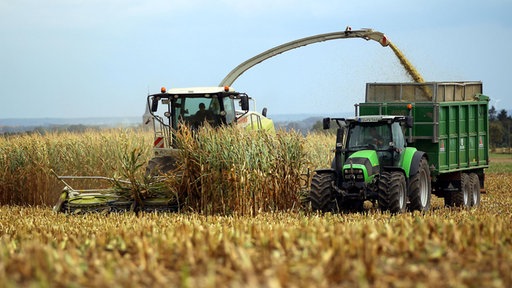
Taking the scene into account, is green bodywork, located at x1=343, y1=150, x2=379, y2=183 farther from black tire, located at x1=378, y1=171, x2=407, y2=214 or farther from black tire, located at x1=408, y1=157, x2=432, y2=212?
black tire, located at x1=408, y1=157, x2=432, y2=212

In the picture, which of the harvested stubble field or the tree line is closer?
the harvested stubble field

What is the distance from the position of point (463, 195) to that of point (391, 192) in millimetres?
3924

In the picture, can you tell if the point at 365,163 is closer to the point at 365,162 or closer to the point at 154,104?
the point at 365,162

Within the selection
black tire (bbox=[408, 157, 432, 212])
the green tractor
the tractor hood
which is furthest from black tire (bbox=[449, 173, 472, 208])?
the tractor hood

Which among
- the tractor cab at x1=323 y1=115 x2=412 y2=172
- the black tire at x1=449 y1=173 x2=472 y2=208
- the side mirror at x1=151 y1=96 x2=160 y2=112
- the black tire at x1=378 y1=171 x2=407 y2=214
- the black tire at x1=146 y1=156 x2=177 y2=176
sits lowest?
the black tire at x1=449 y1=173 x2=472 y2=208

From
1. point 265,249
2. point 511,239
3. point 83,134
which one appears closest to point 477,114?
point 83,134

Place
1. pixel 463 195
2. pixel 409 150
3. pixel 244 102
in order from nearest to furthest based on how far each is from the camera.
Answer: pixel 409 150, pixel 244 102, pixel 463 195

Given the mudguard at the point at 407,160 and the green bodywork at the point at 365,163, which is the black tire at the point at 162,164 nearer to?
the green bodywork at the point at 365,163

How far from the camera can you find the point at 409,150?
50.4ft

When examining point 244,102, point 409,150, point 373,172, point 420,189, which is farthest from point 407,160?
point 244,102

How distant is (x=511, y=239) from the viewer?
739 centimetres

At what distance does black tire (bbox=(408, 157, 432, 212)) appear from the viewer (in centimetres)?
1492

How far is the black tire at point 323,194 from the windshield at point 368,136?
0.90m

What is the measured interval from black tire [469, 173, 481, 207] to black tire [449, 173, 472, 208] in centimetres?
40
